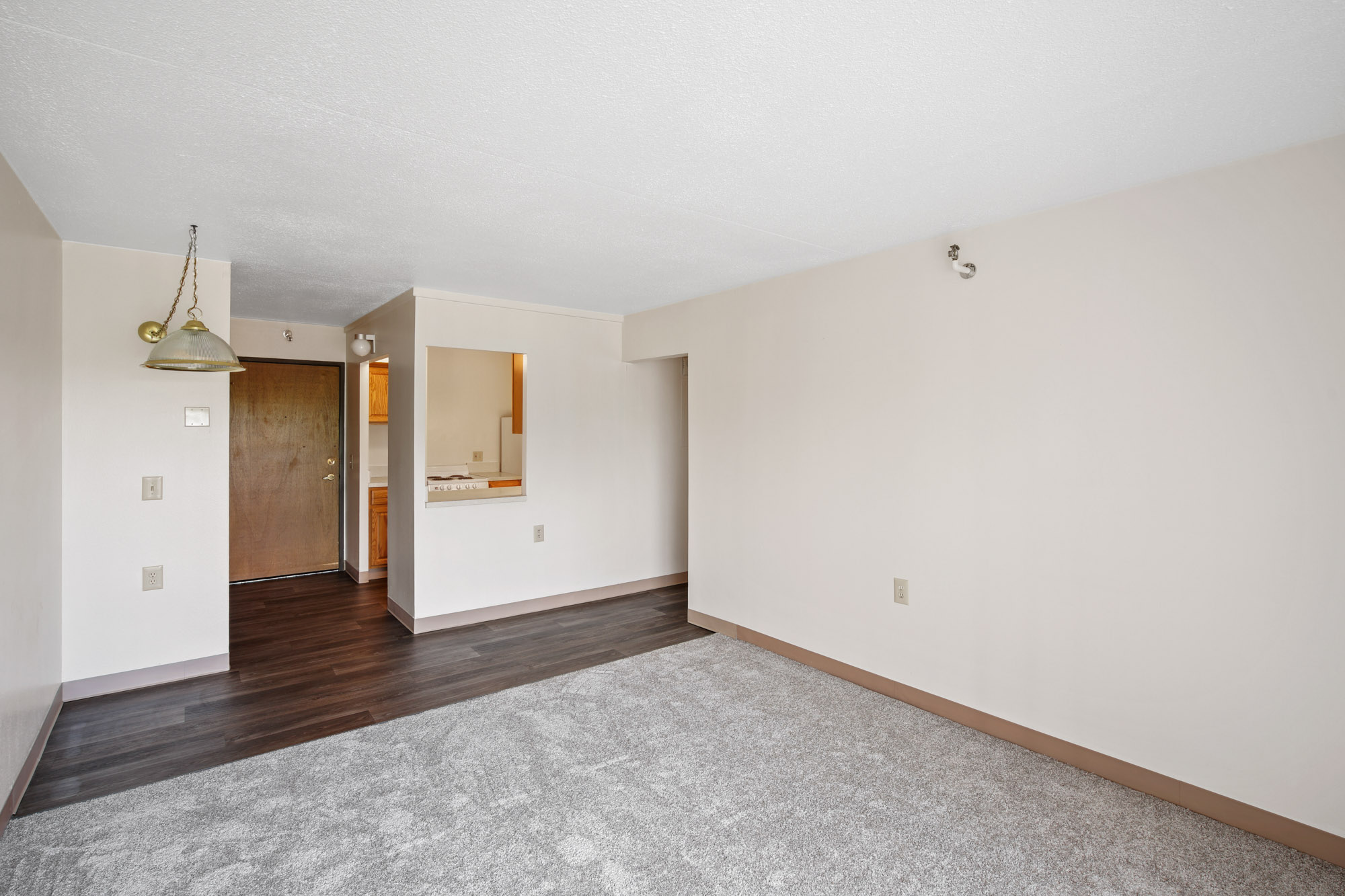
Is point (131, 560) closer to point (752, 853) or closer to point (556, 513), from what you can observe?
point (556, 513)

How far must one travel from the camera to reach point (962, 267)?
3.04 meters

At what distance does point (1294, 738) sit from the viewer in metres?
2.20

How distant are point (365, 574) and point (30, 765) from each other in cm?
336

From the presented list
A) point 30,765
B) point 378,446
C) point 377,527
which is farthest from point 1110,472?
point 378,446

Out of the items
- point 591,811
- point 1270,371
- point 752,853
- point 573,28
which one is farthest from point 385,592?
point 1270,371

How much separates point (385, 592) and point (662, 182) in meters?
4.59

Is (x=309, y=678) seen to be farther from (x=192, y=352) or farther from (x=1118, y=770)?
(x=1118, y=770)

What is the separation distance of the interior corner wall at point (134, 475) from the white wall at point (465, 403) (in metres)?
3.03

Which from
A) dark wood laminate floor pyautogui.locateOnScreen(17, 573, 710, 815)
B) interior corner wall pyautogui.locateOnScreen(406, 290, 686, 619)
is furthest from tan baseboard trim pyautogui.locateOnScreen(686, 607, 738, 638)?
interior corner wall pyautogui.locateOnScreen(406, 290, 686, 619)

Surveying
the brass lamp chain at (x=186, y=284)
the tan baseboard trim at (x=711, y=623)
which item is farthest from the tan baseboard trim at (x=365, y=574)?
the tan baseboard trim at (x=711, y=623)

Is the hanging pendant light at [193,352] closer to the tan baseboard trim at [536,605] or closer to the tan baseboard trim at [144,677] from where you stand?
the tan baseboard trim at [144,677]

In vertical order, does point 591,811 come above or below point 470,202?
below

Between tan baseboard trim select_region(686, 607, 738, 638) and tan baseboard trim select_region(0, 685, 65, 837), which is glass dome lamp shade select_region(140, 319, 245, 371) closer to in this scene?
tan baseboard trim select_region(0, 685, 65, 837)

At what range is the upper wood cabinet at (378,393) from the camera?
634 cm
